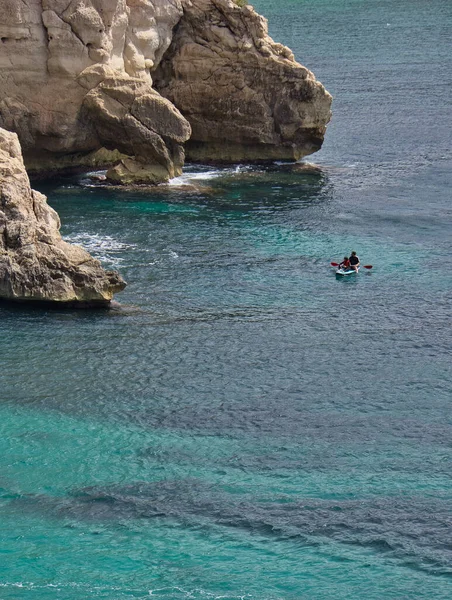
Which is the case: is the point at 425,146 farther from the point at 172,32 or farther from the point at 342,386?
the point at 342,386

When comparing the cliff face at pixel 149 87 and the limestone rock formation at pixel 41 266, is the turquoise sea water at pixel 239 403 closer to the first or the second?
the limestone rock formation at pixel 41 266

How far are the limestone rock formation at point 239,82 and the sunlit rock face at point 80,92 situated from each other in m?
6.66

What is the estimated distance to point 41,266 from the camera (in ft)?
192

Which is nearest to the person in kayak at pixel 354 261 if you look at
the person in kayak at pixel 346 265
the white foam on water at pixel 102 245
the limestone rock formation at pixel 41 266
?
the person in kayak at pixel 346 265

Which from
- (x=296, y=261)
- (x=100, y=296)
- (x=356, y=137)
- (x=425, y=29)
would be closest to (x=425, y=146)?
(x=356, y=137)

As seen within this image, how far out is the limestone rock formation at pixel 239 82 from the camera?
88312 mm

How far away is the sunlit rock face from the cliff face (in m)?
0.08

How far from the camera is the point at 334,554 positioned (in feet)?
126

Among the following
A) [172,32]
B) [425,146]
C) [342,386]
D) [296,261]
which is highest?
[172,32]

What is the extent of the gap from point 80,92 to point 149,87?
17.7ft

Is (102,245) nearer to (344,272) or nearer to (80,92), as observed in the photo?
(344,272)

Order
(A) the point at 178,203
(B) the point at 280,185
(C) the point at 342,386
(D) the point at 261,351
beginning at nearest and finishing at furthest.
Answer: (C) the point at 342,386
(D) the point at 261,351
(A) the point at 178,203
(B) the point at 280,185

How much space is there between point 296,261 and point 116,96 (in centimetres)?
2285

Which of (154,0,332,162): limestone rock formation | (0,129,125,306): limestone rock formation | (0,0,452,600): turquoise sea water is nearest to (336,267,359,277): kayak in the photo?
(0,0,452,600): turquoise sea water
